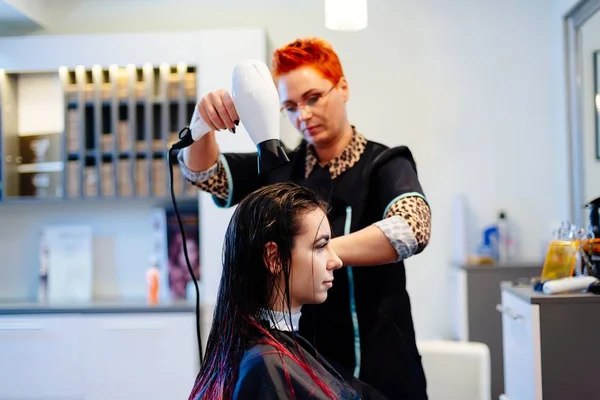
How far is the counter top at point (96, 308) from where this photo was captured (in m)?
3.35

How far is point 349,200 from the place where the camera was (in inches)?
62.0

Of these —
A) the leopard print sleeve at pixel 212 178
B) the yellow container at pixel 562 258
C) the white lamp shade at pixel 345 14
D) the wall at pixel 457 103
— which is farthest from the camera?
the wall at pixel 457 103

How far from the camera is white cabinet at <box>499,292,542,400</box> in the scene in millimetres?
1879

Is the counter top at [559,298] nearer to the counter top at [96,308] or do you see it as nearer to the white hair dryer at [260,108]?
the white hair dryer at [260,108]

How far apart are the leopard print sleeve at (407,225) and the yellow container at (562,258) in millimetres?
717

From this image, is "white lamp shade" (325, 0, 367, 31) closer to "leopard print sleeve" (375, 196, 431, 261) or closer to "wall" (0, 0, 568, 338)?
"leopard print sleeve" (375, 196, 431, 261)

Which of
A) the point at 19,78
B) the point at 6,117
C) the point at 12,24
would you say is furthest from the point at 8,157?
the point at 12,24

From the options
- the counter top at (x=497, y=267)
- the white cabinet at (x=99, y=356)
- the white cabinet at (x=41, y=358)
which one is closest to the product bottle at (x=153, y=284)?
the white cabinet at (x=99, y=356)

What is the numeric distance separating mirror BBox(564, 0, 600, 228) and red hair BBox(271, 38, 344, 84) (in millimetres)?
1970

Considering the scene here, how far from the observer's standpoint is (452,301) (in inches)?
146

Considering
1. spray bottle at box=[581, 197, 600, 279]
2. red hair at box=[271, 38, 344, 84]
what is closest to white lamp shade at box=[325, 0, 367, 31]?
red hair at box=[271, 38, 344, 84]

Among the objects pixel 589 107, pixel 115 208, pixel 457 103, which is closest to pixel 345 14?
pixel 589 107

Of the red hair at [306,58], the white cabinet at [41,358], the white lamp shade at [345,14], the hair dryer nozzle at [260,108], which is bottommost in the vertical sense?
the white cabinet at [41,358]

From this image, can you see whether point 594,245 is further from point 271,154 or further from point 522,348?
point 271,154
